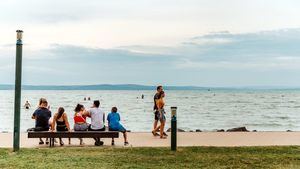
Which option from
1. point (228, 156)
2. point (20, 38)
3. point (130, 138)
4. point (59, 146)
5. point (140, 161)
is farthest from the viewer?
point (130, 138)

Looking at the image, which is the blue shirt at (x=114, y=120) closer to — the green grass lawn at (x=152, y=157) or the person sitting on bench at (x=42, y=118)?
the green grass lawn at (x=152, y=157)

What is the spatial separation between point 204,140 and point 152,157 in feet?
14.1

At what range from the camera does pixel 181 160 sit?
12266mm

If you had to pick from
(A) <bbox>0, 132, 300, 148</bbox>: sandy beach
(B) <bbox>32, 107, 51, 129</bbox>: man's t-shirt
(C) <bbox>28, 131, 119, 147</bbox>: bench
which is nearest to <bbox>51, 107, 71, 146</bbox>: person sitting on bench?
(B) <bbox>32, 107, 51, 129</bbox>: man's t-shirt

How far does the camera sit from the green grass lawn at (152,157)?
11625 mm

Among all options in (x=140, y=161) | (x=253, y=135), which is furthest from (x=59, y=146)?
(x=253, y=135)

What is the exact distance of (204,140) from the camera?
16656 mm

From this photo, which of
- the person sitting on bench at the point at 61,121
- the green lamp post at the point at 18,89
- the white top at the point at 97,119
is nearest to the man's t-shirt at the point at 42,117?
the person sitting on bench at the point at 61,121

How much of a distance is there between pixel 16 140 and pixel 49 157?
4.55ft

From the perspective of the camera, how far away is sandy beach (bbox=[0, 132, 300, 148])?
15523mm

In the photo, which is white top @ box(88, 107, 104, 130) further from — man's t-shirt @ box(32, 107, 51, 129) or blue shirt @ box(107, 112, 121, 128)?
man's t-shirt @ box(32, 107, 51, 129)

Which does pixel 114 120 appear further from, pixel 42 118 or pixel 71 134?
pixel 42 118

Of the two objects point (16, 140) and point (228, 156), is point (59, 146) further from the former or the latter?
point (228, 156)

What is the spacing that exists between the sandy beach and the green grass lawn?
→ 1395 mm
